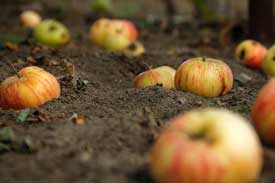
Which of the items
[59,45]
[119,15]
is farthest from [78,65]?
[119,15]

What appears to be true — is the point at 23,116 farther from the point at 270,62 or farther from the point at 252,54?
the point at 252,54

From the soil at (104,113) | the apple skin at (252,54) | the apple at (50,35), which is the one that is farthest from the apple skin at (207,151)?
the apple at (50,35)

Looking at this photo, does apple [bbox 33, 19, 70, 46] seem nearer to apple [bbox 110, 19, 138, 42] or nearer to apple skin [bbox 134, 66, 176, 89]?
apple [bbox 110, 19, 138, 42]

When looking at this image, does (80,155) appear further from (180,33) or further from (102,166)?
(180,33)

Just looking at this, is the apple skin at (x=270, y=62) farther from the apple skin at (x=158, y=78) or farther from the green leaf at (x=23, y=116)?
the green leaf at (x=23, y=116)

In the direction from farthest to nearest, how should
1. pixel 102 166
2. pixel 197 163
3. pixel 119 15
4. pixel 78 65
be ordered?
pixel 119 15 → pixel 78 65 → pixel 102 166 → pixel 197 163

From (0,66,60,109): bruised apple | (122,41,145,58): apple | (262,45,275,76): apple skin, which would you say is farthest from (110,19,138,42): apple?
(0,66,60,109): bruised apple

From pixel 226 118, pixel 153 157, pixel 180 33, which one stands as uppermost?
pixel 226 118
